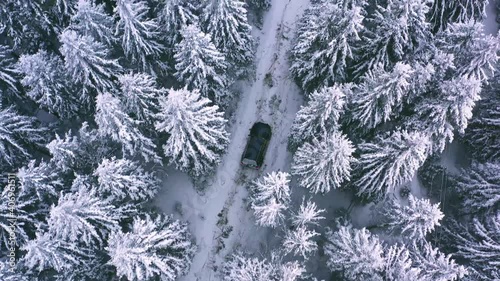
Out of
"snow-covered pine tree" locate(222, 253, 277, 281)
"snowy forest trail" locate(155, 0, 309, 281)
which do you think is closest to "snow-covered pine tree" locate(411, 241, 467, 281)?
"snow-covered pine tree" locate(222, 253, 277, 281)

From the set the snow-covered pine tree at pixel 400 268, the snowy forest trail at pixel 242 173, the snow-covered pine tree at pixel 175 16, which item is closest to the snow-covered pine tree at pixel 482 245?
the snow-covered pine tree at pixel 400 268

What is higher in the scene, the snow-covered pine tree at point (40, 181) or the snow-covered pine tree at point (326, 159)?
the snow-covered pine tree at point (326, 159)

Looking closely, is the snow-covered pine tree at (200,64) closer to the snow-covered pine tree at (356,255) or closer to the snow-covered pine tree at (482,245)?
the snow-covered pine tree at (356,255)

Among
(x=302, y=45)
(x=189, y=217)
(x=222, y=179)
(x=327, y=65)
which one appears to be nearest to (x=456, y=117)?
(x=327, y=65)

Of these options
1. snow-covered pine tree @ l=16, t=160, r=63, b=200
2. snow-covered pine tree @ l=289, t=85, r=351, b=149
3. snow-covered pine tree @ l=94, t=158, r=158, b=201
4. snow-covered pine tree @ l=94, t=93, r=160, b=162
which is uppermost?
snow-covered pine tree @ l=289, t=85, r=351, b=149

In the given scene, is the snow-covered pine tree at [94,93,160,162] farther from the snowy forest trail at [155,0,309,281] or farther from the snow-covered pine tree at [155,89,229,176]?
the snowy forest trail at [155,0,309,281]

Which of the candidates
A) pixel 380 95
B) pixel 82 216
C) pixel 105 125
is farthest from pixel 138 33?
pixel 380 95

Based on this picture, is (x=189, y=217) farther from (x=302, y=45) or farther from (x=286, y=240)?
(x=302, y=45)
